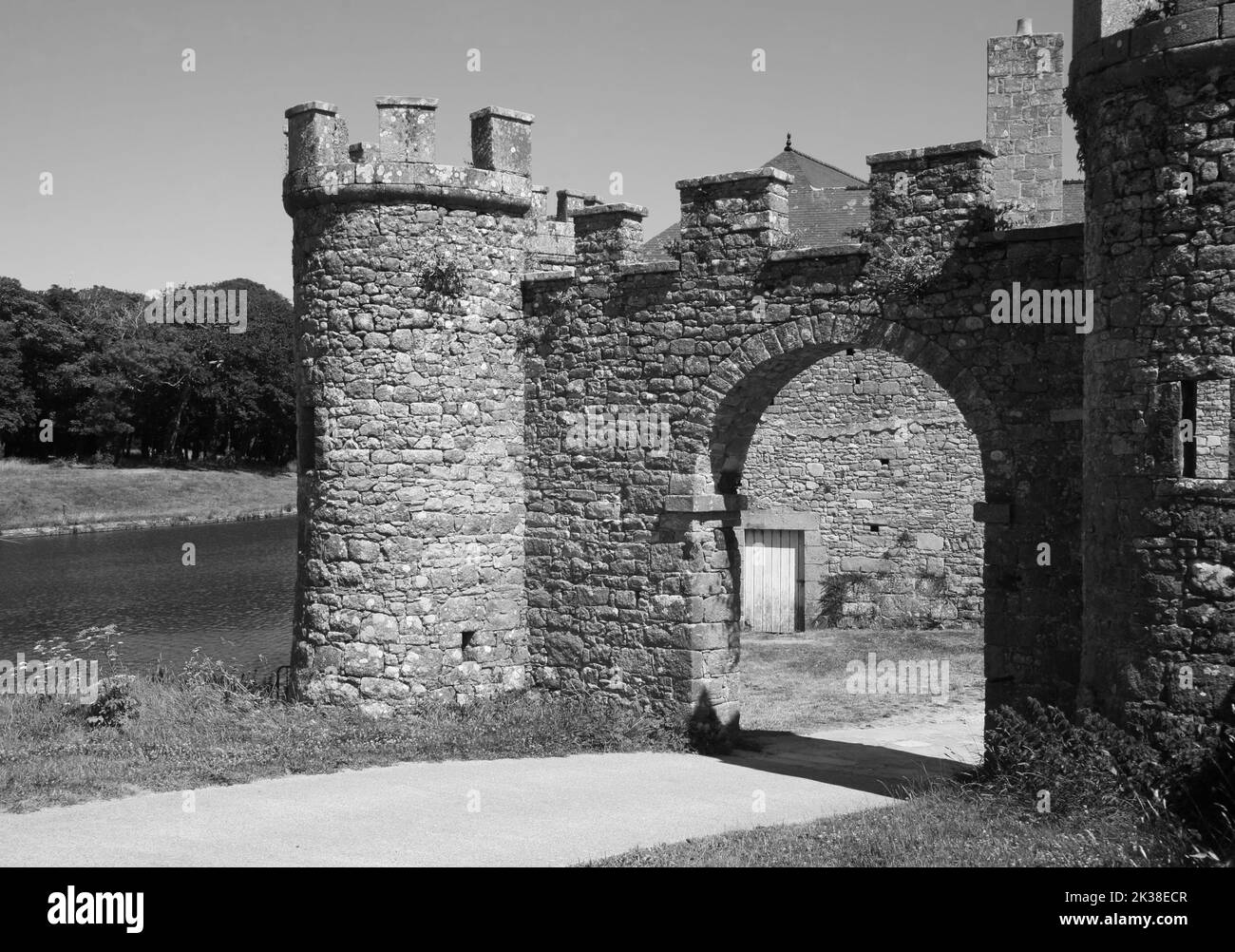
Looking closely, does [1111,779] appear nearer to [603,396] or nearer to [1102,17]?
[1102,17]

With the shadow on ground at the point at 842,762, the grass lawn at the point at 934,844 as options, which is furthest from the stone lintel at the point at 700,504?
the grass lawn at the point at 934,844

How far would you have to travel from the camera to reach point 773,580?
18.3 metres

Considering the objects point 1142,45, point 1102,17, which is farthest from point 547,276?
point 1142,45

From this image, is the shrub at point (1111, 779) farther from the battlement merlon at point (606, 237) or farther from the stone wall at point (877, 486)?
the stone wall at point (877, 486)

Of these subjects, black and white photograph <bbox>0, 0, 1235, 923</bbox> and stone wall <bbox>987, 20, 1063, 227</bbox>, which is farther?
stone wall <bbox>987, 20, 1063, 227</bbox>

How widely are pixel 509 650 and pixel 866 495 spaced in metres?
7.94

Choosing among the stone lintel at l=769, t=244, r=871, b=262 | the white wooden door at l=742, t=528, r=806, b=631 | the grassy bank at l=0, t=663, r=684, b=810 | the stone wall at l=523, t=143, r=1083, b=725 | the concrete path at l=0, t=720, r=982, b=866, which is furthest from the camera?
the white wooden door at l=742, t=528, r=806, b=631

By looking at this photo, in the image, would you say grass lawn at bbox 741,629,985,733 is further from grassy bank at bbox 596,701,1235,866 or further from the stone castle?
grassy bank at bbox 596,701,1235,866

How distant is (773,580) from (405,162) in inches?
382

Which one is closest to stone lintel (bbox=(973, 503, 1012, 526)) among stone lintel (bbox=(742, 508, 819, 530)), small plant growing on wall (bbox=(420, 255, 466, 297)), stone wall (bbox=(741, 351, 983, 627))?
small plant growing on wall (bbox=(420, 255, 466, 297))

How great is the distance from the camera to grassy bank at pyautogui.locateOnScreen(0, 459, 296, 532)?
37.4 m

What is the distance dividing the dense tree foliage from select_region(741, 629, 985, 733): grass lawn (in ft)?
112

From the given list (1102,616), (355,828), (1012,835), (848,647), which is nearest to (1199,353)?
(1102,616)

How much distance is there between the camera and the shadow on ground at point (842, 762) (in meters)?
9.15
